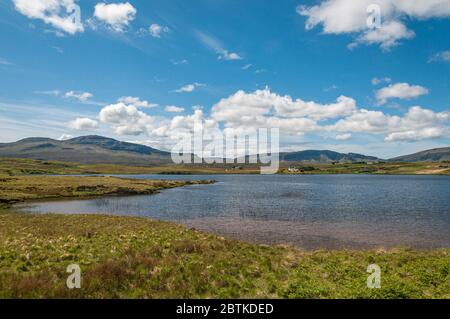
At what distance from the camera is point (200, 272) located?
18906 mm

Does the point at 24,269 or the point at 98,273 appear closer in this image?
the point at 98,273

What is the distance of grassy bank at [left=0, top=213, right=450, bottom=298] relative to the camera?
15.7m

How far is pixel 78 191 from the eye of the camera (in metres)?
101

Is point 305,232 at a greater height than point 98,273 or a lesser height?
lesser

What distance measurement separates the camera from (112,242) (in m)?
27.8

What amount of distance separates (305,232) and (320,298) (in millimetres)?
27697

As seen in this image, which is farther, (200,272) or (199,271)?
(199,271)

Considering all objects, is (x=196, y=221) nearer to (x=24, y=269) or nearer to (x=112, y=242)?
(x=112, y=242)

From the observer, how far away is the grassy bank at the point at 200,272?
51.6 feet
